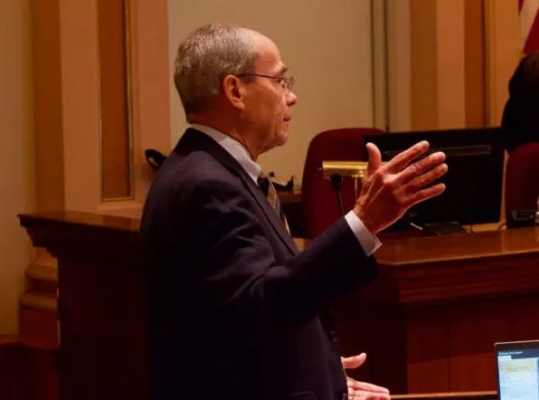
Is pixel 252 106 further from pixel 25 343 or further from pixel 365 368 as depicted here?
pixel 25 343

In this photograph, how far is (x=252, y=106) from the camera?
1.83m

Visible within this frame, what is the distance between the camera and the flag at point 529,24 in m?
5.53

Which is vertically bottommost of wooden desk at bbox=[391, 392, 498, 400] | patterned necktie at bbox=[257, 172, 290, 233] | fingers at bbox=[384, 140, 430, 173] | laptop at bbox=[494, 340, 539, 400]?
wooden desk at bbox=[391, 392, 498, 400]

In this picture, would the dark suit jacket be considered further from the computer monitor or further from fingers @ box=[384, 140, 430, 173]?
the computer monitor

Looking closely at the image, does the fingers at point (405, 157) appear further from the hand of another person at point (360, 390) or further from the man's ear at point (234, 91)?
the hand of another person at point (360, 390)

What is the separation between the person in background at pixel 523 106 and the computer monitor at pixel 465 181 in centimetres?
63

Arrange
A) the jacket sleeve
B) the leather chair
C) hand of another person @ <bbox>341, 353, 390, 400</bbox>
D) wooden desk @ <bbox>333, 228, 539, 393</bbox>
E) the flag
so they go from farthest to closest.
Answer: the flag
the leather chair
wooden desk @ <bbox>333, 228, 539, 393</bbox>
hand of another person @ <bbox>341, 353, 390, 400</bbox>
the jacket sleeve

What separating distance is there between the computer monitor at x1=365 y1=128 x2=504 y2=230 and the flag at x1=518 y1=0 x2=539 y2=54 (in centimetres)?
205

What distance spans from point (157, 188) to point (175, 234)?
0.11 meters

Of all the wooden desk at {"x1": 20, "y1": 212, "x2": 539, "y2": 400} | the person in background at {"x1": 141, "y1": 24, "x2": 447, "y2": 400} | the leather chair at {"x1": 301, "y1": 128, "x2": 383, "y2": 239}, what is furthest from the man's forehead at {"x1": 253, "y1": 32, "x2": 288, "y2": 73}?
the leather chair at {"x1": 301, "y1": 128, "x2": 383, "y2": 239}

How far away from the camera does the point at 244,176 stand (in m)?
1.78

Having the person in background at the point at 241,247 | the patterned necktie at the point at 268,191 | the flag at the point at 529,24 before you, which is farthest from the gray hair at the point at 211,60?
the flag at the point at 529,24

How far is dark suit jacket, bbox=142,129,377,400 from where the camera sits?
5.38 feet

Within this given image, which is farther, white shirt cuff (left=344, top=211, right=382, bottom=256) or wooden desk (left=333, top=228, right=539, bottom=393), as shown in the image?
wooden desk (left=333, top=228, right=539, bottom=393)
